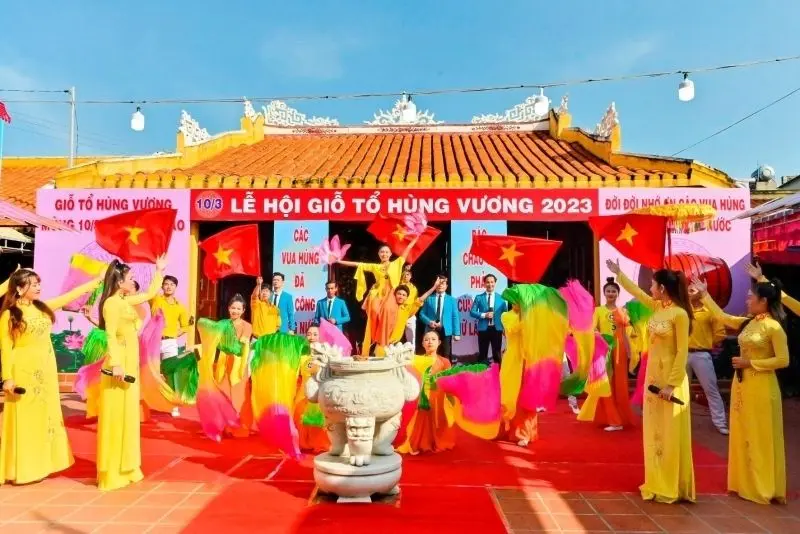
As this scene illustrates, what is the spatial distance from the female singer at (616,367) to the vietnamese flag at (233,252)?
3.69 meters

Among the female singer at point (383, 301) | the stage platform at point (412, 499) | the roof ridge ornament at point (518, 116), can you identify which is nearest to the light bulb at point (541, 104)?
the roof ridge ornament at point (518, 116)

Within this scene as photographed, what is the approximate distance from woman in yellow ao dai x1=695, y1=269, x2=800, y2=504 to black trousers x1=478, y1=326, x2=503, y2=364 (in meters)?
3.97

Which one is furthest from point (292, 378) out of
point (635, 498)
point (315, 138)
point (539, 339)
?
point (315, 138)

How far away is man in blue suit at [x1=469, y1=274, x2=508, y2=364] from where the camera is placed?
787 cm

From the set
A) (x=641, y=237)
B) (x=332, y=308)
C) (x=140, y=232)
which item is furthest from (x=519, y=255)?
(x=140, y=232)

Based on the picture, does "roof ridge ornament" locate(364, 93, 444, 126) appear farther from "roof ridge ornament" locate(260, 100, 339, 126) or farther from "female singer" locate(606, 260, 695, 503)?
"female singer" locate(606, 260, 695, 503)

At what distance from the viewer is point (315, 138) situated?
12914 mm

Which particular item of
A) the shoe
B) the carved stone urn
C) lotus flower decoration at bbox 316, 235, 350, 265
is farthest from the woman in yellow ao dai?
lotus flower decoration at bbox 316, 235, 350, 265

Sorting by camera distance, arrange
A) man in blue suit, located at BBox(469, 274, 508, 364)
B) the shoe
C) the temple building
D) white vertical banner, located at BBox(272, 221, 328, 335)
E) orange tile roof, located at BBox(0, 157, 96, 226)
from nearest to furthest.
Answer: the shoe
man in blue suit, located at BBox(469, 274, 508, 364)
the temple building
white vertical banner, located at BBox(272, 221, 328, 335)
orange tile roof, located at BBox(0, 157, 96, 226)

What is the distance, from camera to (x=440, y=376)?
15.8 feet

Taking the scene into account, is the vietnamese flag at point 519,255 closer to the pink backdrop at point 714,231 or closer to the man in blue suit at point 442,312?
the man in blue suit at point 442,312

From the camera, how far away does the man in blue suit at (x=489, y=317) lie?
7.87 m

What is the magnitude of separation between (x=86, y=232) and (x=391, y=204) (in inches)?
180

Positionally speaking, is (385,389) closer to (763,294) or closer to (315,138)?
(763,294)
